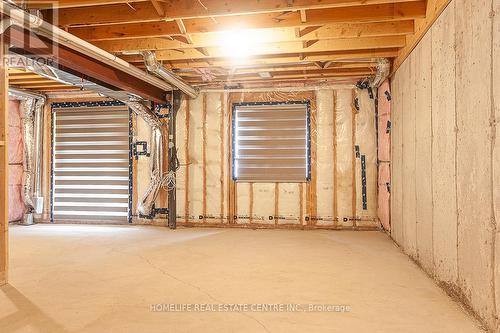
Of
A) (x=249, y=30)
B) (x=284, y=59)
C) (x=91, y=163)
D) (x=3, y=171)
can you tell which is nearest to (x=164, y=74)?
(x=249, y=30)

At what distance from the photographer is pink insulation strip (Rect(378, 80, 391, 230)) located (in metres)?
5.51

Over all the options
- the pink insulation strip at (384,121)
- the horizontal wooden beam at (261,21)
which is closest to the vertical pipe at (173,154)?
the horizontal wooden beam at (261,21)

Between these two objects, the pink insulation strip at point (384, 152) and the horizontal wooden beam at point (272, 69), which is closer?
the horizontal wooden beam at point (272, 69)

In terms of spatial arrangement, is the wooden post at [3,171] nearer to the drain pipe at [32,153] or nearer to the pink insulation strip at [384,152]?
the drain pipe at [32,153]

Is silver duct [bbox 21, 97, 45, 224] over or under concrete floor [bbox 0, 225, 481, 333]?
over

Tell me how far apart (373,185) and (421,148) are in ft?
8.04

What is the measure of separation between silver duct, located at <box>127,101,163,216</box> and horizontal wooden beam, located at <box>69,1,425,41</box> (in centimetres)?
233

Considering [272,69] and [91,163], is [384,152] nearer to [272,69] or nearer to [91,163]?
[272,69]

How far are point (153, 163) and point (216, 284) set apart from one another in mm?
3724

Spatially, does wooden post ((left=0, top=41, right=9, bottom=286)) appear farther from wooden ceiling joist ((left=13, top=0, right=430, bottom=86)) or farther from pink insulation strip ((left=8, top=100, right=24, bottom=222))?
pink insulation strip ((left=8, top=100, right=24, bottom=222))

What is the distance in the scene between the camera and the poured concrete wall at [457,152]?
2295 mm

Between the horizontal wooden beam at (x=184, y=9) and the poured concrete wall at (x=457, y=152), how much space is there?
844 mm

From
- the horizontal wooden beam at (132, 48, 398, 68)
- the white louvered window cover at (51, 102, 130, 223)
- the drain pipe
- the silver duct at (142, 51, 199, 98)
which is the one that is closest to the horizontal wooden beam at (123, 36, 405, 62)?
the silver duct at (142, 51, 199, 98)

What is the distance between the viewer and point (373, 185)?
614cm
